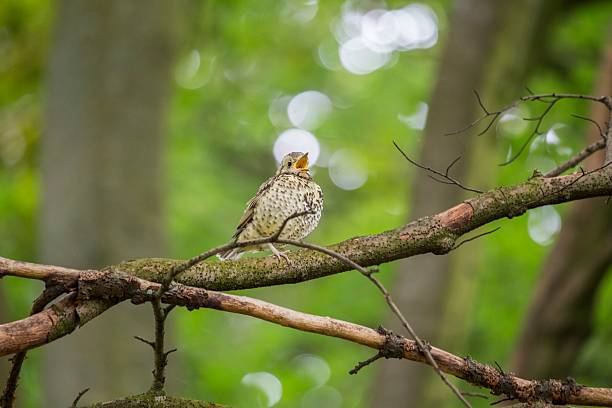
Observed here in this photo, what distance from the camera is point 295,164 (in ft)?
16.1

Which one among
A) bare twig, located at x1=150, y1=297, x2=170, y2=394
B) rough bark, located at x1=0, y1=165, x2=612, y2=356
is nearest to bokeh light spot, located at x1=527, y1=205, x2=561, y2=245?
rough bark, located at x1=0, y1=165, x2=612, y2=356

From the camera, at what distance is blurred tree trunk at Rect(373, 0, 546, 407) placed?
8117 millimetres

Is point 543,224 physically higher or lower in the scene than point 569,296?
higher

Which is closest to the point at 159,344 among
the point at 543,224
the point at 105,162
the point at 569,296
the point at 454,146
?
the point at 569,296

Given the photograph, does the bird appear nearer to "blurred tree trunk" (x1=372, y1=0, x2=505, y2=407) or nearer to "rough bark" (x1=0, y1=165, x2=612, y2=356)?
"rough bark" (x1=0, y1=165, x2=612, y2=356)

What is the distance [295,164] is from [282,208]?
398 millimetres

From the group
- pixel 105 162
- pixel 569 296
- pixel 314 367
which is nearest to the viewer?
pixel 569 296

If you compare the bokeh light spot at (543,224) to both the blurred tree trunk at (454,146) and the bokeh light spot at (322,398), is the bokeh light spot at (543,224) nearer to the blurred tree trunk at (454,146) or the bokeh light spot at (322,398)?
the blurred tree trunk at (454,146)

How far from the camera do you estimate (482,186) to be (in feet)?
27.8

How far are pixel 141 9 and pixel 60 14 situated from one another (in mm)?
757

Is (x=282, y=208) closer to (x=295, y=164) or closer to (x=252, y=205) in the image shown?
(x=252, y=205)

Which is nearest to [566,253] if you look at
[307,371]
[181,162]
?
[307,371]

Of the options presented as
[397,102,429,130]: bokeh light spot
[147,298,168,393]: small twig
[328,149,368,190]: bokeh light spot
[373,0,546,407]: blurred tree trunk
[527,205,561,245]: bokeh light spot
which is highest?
[328,149,368,190]: bokeh light spot

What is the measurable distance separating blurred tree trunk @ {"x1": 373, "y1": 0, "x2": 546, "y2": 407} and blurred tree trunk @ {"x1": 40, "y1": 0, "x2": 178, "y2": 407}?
230cm
